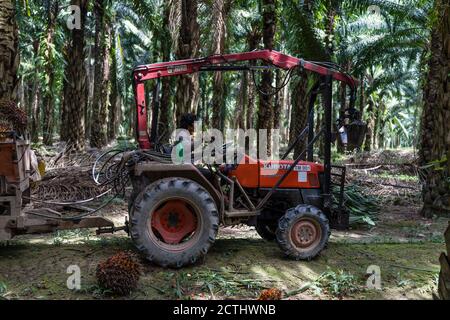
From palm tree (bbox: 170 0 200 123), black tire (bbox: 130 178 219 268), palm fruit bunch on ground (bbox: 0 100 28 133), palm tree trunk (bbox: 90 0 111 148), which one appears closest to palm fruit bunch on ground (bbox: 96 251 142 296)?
black tire (bbox: 130 178 219 268)

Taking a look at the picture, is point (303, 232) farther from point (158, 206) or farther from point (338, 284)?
point (158, 206)

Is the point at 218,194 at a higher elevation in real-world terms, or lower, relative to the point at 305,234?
higher

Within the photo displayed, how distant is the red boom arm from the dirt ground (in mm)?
1782

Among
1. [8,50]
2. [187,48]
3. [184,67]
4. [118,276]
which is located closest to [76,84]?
[187,48]

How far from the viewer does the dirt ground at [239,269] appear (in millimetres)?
4922

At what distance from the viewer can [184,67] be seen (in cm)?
631

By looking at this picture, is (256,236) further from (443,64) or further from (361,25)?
(361,25)

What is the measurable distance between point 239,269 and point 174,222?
1038 mm

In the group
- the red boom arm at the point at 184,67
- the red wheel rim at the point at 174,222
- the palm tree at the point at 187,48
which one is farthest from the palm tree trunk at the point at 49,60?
the red wheel rim at the point at 174,222

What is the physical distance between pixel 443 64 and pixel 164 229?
6.65 meters

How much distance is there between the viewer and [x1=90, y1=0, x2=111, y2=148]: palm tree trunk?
18156mm

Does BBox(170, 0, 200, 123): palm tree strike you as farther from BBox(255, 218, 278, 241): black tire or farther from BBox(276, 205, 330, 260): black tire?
BBox(276, 205, 330, 260): black tire

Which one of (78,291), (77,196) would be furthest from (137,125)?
(77,196)

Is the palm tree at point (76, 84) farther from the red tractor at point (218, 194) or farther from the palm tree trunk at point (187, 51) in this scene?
the red tractor at point (218, 194)
